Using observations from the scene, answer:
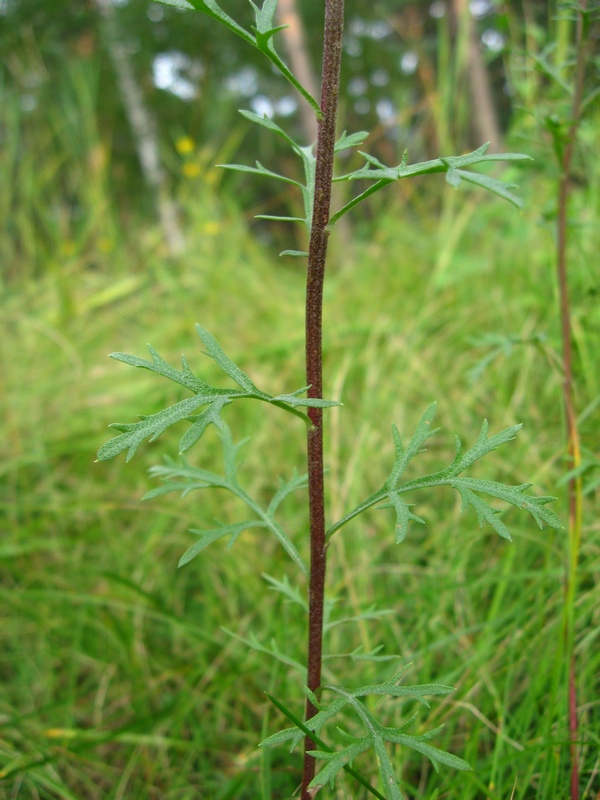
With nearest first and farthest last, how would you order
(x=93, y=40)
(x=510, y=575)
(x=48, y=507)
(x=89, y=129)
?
1. (x=510, y=575)
2. (x=48, y=507)
3. (x=89, y=129)
4. (x=93, y=40)

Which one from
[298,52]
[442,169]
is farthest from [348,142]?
[298,52]

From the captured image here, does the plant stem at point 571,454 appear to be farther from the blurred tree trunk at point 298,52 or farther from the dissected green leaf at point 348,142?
the blurred tree trunk at point 298,52

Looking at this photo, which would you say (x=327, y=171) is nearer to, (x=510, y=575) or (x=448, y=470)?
(x=448, y=470)

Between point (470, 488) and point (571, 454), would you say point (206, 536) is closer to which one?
point (470, 488)

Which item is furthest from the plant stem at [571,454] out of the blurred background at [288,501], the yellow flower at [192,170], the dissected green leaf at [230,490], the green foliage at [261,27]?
the yellow flower at [192,170]

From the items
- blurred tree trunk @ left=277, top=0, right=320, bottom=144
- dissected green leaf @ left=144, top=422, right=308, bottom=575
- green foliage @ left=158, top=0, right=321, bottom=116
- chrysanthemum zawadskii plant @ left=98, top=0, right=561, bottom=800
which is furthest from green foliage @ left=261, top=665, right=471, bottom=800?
blurred tree trunk @ left=277, top=0, right=320, bottom=144

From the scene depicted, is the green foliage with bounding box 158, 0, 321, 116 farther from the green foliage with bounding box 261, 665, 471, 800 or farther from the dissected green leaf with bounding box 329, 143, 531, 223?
the green foliage with bounding box 261, 665, 471, 800

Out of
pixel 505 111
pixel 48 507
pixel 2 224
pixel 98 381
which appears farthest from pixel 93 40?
pixel 505 111
